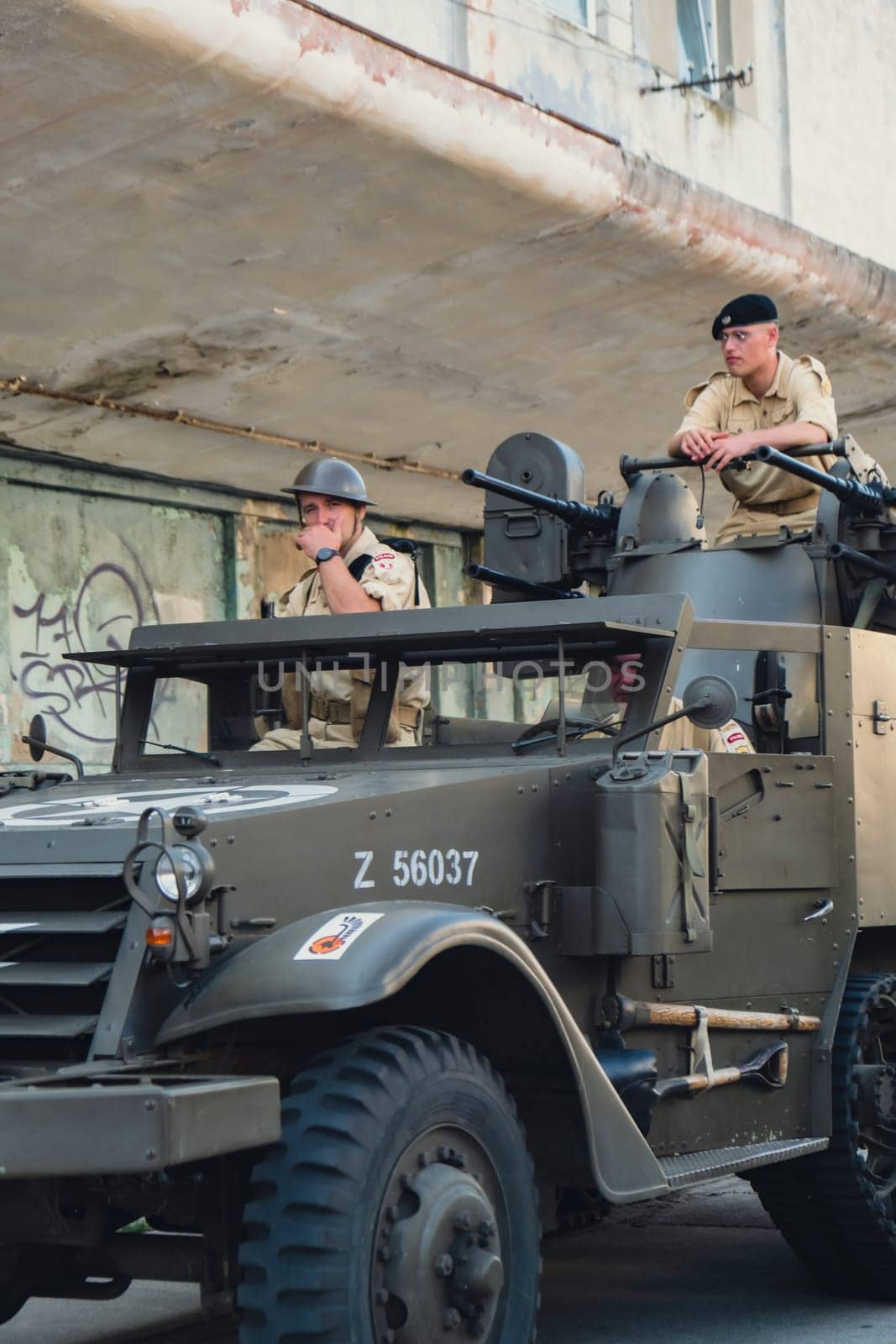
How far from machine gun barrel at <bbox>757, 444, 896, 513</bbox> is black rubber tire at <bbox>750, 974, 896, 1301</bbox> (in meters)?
1.65

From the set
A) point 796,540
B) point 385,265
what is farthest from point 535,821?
point 385,265

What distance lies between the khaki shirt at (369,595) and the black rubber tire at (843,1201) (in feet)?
5.52

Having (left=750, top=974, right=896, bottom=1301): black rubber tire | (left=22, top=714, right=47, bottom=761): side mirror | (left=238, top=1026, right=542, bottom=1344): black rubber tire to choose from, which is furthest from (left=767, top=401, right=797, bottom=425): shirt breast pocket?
(left=238, top=1026, right=542, bottom=1344): black rubber tire

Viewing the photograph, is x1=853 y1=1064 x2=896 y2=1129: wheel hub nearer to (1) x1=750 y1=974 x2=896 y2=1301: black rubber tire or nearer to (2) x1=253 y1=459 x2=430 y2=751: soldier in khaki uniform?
(1) x1=750 y1=974 x2=896 y2=1301: black rubber tire

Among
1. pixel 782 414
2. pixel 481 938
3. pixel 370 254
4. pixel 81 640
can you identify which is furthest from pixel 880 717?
pixel 81 640

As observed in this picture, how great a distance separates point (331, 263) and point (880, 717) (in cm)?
474

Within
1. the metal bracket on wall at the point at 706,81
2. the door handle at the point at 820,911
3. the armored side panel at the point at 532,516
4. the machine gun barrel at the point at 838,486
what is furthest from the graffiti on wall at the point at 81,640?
the door handle at the point at 820,911

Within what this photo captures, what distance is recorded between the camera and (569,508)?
7199mm

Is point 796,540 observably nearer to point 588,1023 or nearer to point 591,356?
point 588,1023

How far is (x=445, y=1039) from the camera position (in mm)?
4508

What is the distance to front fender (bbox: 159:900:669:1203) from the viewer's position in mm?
4137

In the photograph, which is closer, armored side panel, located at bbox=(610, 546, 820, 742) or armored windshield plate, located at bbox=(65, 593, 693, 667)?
armored windshield plate, located at bbox=(65, 593, 693, 667)

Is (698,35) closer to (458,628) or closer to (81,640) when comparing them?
(81,640)

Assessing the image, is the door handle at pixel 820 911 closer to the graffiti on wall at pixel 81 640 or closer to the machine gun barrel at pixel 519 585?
the machine gun barrel at pixel 519 585
